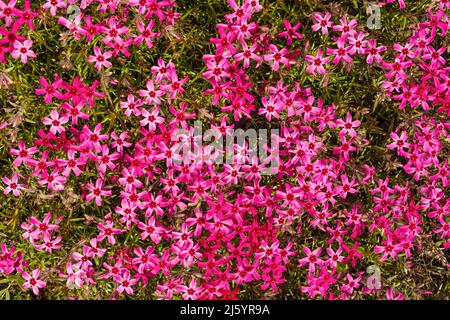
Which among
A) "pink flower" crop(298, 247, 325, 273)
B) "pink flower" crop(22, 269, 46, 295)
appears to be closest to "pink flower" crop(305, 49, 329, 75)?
"pink flower" crop(298, 247, 325, 273)

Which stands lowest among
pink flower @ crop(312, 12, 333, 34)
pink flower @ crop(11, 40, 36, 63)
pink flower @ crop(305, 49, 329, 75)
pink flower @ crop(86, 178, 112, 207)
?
pink flower @ crop(86, 178, 112, 207)

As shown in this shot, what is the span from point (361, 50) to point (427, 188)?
1.15 metres

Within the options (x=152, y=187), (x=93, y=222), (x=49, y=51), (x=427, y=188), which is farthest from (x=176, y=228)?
(x=427, y=188)

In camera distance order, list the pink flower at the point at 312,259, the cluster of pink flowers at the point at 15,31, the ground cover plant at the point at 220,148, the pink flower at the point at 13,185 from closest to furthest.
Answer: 1. the cluster of pink flowers at the point at 15,31
2. the ground cover plant at the point at 220,148
3. the pink flower at the point at 13,185
4. the pink flower at the point at 312,259

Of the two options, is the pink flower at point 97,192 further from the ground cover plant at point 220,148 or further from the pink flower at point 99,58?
the pink flower at point 99,58

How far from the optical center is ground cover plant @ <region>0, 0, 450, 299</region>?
3.17 metres

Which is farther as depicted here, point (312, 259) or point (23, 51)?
point (312, 259)

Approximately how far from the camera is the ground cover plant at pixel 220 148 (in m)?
3.17

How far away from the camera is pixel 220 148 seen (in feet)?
11.0

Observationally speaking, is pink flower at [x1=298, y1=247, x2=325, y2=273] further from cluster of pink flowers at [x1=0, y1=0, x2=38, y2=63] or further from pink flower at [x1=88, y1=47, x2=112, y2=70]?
cluster of pink flowers at [x1=0, y1=0, x2=38, y2=63]

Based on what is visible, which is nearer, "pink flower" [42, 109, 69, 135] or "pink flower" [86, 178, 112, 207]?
"pink flower" [42, 109, 69, 135]

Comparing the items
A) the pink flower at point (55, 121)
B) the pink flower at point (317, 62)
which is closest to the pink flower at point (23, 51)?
the pink flower at point (55, 121)

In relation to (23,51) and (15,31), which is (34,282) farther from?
(15,31)

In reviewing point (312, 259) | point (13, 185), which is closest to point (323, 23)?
point (312, 259)
